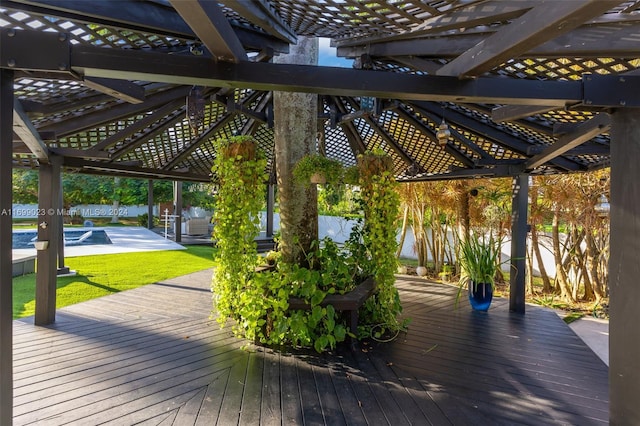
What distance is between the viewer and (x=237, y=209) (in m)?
3.26

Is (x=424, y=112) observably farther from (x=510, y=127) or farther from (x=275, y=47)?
(x=275, y=47)

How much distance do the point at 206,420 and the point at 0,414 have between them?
1030mm

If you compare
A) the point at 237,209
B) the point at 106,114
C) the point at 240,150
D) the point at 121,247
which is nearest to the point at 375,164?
the point at 240,150

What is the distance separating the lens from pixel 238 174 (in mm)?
3221

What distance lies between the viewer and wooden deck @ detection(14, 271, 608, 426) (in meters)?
2.23

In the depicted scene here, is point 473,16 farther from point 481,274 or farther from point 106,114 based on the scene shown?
point 481,274

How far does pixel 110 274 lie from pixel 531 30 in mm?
7390

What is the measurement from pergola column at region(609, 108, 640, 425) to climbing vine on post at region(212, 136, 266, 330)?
2.60 m

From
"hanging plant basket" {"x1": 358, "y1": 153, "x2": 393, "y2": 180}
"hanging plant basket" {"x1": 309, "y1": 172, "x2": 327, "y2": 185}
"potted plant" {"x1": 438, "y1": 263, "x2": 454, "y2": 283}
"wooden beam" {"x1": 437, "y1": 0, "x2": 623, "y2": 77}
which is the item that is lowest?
"potted plant" {"x1": 438, "y1": 263, "x2": 454, "y2": 283}

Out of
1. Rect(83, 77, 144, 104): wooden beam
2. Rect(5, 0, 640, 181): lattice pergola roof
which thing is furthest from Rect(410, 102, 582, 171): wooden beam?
Rect(83, 77, 144, 104): wooden beam

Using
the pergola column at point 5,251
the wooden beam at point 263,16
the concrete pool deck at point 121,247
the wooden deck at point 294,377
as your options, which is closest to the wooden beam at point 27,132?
the pergola column at point 5,251

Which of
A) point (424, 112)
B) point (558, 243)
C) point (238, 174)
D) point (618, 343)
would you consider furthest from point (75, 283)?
point (558, 243)

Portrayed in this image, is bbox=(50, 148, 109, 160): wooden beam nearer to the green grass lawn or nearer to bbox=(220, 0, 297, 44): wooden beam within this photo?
the green grass lawn

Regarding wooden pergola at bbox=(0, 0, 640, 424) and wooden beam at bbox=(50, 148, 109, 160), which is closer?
wooden pergola at bbox=(0, 0, 640, 424)
